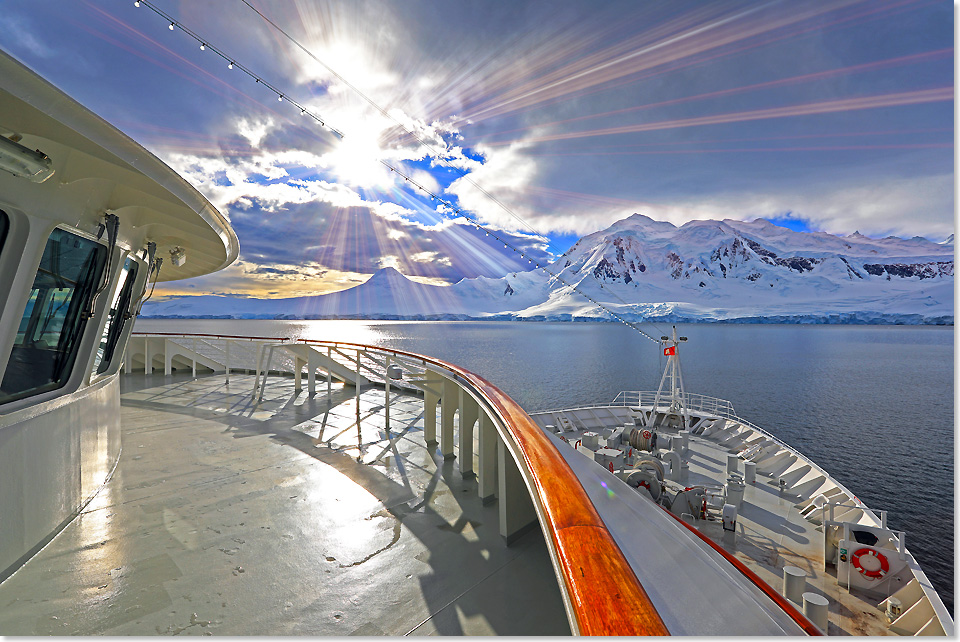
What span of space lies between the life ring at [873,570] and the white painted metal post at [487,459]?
20.2 ft

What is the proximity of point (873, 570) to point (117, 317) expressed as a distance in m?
10.5

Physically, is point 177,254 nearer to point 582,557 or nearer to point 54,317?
point 54,317

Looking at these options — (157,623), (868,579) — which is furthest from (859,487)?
(157,623)

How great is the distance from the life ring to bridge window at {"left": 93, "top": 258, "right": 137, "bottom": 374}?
10191mm

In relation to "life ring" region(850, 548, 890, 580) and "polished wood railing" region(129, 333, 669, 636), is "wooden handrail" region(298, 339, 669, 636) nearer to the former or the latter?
"polished wood railing" region(129, 333, 669, 636)

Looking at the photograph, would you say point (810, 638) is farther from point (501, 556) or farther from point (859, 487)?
point (859, 487)

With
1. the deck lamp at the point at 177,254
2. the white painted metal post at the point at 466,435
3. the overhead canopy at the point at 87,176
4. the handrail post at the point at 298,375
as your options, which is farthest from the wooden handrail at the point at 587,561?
the handrail post at the point at 298,375

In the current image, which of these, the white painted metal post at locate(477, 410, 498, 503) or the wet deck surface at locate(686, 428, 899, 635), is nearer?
the white painted metal post at locate(477, 410, 498, 503)

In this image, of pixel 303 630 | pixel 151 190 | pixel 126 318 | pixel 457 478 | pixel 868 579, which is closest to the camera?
pixel 303 630

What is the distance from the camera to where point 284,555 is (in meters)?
3.00

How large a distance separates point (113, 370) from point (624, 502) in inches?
236

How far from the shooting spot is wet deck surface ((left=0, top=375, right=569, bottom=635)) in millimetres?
2352

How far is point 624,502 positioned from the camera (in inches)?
72.2

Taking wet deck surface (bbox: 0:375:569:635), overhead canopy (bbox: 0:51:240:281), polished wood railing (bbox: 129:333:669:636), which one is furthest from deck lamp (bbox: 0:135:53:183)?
polished wood railing (bbox: 129:333:669:636)
